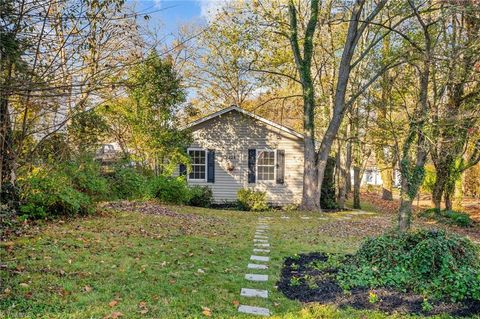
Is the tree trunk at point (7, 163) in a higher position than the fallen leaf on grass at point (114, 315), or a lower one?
higher

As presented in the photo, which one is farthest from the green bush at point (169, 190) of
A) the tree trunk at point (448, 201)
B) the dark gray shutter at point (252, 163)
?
the tree trunk at point (448, 201)

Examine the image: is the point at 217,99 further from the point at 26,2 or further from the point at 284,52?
the point at 26,2

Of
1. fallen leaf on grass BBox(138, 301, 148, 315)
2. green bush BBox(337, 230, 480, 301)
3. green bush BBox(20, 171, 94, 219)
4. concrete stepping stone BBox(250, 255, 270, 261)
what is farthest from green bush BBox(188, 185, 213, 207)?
fallen leaf on grass BBox(138, 301, 148, 315)

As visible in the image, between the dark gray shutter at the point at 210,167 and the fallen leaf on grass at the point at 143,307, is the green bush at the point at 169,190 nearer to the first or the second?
the dark gray shutter at the point at 210,167

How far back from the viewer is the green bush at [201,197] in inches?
531

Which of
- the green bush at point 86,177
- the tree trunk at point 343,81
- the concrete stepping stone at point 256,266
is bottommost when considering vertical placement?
the concrete stepping stone at point 256,266

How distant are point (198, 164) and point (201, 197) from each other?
1.54 metres

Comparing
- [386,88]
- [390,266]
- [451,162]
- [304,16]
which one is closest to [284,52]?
[304,16]

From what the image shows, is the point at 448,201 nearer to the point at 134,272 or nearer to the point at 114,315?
the point at 134,272

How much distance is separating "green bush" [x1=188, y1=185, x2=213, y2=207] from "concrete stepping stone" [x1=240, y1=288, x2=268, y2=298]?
9499mm

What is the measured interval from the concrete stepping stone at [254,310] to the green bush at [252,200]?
9.96m

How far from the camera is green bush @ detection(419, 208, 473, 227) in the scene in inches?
427

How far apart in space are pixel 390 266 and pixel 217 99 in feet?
66.1

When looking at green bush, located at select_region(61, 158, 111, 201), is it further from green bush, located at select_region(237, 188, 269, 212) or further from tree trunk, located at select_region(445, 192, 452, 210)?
tree trunk, located at select_region(445, 192, 452, 210)
